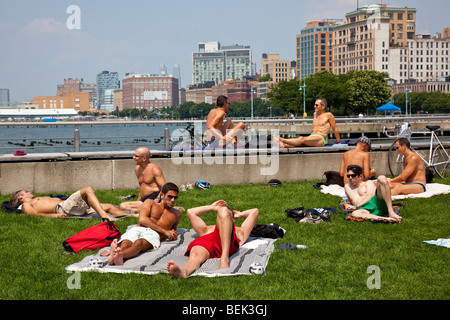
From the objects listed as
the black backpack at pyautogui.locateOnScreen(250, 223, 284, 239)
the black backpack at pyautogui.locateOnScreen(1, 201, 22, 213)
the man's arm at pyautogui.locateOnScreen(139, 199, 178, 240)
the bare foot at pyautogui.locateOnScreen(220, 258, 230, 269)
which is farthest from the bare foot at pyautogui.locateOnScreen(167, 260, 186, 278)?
the black backpack at pyautogui.locateOnScreen(1, 201, 22, 213)

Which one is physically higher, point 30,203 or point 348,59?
point 348,59

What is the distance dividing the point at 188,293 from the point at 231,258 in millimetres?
1467

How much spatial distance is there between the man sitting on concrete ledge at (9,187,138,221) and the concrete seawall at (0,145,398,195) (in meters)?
2.55

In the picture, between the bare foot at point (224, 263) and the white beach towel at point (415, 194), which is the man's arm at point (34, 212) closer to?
the bare foot at point (224, 263)

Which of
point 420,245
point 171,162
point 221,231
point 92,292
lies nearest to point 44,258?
point 92,292

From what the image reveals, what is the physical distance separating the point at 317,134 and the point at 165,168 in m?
4.10

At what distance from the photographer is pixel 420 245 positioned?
Answer: 7.59 metres

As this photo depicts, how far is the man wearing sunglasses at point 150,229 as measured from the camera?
7.02m

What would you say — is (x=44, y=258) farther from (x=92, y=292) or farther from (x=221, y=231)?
(x=221, y=231)

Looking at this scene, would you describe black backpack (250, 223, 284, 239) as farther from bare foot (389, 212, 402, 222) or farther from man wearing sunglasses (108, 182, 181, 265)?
bare foot (389, 212, 402, 222)

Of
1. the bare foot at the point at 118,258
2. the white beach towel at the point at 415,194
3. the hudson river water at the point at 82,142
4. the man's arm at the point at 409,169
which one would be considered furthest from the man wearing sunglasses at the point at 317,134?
the bare foot at the point at 118,258

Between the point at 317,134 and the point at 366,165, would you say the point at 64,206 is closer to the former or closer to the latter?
the point at 366,165

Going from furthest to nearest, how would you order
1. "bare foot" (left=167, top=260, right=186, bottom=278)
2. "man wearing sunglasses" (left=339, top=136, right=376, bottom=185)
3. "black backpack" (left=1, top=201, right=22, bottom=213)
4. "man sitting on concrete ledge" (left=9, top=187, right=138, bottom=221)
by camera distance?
"man wearing sunglasses" (left=339, top=136, right=376, bottom=185)
"black backpack" (left=1, top=201, right=22, bottom=213)
"man sitting on concrete ledge" (left=9, top=187, right=138, bottom=221)
"bare foot" (left=167, top=260, right=186, bottom=278)

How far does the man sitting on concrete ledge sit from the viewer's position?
31.8 feet
